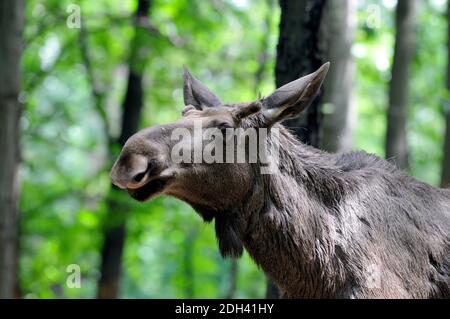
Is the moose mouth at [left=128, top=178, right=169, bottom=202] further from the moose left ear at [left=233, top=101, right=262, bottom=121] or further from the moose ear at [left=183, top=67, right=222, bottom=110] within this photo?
the moose ear at [left=183, top=67, right=222, bottom=110]

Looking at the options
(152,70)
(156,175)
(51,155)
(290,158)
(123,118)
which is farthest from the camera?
(51,155)

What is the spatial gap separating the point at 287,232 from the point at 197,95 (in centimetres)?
125

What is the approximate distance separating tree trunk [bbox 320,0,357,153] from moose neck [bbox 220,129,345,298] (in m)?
4.34

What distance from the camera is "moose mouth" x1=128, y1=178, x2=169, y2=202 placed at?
4910mm

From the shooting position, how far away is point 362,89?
2364cm

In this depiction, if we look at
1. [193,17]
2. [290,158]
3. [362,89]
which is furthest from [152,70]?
[290,158]

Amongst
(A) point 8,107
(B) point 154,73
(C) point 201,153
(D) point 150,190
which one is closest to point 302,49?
(C) point 201,153

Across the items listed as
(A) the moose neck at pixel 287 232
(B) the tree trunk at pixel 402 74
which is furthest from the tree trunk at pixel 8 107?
(B) the tree trunk at pixel 402 74

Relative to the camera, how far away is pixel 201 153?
5047mm

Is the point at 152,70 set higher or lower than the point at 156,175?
higher

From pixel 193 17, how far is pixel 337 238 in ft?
36.8

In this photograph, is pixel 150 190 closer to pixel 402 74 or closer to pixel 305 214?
pixel 305 214

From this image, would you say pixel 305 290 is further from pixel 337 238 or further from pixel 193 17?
pixel 193 17

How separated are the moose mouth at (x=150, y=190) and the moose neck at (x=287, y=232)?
1.99ft
